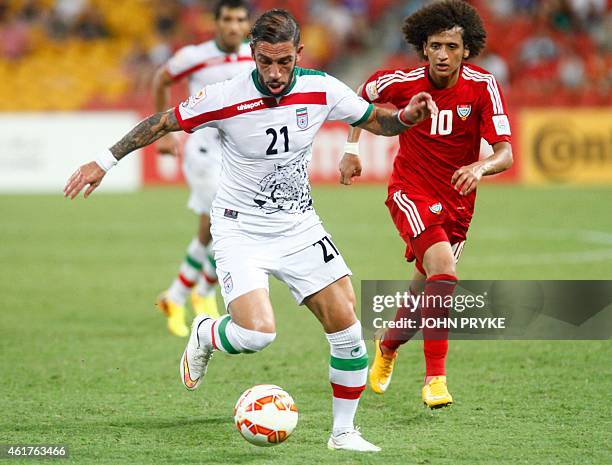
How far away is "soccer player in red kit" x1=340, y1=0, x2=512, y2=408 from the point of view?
673 centimetres

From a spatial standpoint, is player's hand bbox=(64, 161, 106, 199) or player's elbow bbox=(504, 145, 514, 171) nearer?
player's hand bbox=(64, 161, 106, 199)

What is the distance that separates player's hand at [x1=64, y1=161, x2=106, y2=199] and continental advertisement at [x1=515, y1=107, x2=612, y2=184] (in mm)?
16605

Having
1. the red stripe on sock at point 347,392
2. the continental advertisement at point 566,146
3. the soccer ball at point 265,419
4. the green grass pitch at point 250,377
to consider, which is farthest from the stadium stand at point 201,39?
the soccer ball at point 265,419

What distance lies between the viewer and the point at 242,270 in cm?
588

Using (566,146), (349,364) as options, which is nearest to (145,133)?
(349,364)

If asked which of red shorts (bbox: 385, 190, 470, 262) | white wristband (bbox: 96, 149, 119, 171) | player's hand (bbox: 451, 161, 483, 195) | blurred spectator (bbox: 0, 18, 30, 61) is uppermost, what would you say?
blurred spectator (bbox: 0, 18, 30, 61)

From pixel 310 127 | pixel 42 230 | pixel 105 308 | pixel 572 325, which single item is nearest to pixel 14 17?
pixel 42 230

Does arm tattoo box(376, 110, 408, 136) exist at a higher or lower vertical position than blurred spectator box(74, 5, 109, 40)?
lower

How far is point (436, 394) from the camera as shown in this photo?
6.38 m

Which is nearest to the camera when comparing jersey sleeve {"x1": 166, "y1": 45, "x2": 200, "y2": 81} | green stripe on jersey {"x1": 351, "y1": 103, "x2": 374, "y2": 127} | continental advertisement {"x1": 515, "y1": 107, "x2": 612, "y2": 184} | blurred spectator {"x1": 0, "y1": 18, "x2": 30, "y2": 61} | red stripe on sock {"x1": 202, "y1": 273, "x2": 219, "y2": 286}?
green stripe on jersey {"x1": 351, "y1": 103, "x2": 374, "y2": 127}

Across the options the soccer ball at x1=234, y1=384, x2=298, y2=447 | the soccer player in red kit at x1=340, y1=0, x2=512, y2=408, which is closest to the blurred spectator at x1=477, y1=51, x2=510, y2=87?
the soccer player in red kit at x1=340, y1=0, x2=512, y2=408

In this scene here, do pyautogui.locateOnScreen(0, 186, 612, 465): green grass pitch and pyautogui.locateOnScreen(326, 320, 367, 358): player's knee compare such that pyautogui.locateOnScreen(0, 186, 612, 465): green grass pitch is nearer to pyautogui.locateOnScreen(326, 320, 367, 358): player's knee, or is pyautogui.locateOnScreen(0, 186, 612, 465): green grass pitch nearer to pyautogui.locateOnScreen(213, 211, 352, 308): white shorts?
pyautogui.locateOnScreen(326, 320, 367, 358): player's knee

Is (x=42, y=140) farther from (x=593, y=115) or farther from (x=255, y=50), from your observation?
(x=255, y=50)

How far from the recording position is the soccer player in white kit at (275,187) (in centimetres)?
577
